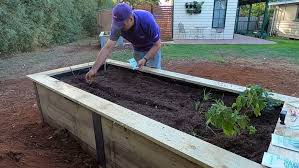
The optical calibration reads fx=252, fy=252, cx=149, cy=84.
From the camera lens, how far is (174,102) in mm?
2260

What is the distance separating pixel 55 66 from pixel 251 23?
16411mm

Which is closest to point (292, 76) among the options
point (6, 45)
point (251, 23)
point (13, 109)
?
point (13, 109)

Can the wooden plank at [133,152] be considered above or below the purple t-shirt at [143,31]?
below

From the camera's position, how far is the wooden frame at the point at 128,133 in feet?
Answer: 4.19

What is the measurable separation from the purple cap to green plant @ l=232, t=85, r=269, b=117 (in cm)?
133

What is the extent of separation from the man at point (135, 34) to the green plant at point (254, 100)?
4.40 ft

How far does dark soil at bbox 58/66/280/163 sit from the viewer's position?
1554 mm

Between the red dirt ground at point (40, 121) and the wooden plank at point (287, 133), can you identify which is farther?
the red dirt ground at point (40, 121)

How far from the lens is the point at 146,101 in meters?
2.27

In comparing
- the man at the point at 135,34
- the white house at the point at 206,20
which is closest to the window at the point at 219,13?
the white house at the point at 206,20

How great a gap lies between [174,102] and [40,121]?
5.89 feet

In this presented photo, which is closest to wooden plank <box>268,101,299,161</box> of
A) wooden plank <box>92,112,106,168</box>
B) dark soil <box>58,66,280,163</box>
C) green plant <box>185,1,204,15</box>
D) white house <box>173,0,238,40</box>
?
dark soil <box>58,66,280,163</box>

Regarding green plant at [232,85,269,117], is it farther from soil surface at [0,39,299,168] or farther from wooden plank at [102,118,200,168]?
soil surface at [0,39,299,168]

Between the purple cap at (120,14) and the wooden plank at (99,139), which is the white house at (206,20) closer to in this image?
the purple cap at (120,14)
